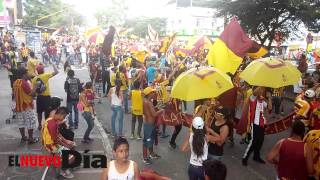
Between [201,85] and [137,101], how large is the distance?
3.85 metres

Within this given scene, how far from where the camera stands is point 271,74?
777 centimetres

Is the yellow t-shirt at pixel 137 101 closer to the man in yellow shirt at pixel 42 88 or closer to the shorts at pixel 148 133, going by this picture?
the shorts at pixel 148 133

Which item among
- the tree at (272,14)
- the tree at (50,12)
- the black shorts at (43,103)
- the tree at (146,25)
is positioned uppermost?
the tree at (50,12)

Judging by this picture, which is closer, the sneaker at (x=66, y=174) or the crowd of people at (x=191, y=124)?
the crowd of people at (x=191, y=124)

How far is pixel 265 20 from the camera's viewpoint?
59.1ft

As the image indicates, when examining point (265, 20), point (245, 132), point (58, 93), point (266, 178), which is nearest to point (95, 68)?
point (58, 93)

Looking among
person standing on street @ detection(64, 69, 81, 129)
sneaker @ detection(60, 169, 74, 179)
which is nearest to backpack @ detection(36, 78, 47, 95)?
person standing on street @ detection(64, 69, 81, 129)

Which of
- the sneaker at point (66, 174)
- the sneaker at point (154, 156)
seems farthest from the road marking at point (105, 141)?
the sneaker at point (66, 174)

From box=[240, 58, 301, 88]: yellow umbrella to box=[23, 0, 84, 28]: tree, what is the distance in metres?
61.6

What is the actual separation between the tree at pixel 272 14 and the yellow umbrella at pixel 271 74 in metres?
9.55

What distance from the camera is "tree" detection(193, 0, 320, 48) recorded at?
1698 centimetres

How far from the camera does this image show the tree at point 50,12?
67.6 meters

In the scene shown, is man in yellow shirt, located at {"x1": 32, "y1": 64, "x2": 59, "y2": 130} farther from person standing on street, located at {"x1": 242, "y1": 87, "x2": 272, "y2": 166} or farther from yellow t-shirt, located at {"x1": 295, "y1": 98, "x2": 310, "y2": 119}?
yellow t-shirt, located at {"x1": 295, "y1": 98, "x2": 310, "y2": 119}

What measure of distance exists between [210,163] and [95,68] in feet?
44.3
